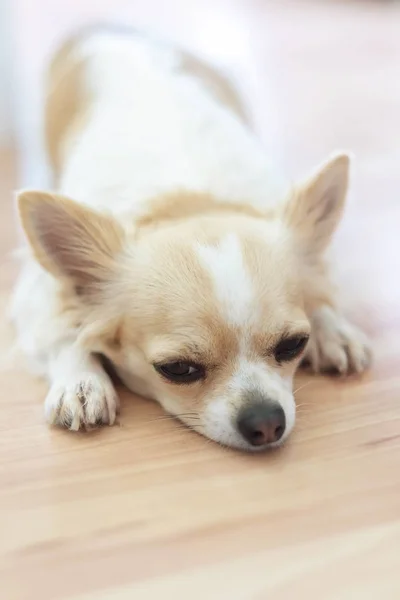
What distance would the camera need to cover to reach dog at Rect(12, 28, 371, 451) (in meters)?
1.50

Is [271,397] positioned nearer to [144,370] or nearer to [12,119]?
[144,370]

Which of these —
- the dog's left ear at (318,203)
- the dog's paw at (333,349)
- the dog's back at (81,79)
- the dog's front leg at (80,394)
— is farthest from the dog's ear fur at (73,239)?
the dog's back at (81,79)

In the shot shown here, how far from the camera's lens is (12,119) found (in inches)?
131

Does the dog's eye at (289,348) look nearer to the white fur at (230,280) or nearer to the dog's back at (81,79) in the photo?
the white fur at (230,280)

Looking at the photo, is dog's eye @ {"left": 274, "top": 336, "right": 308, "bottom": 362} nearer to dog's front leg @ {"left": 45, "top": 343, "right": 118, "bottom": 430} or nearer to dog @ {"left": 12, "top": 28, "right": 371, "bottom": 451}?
dog @ {"left": 12, "top": 28, "right": 371, "bottom": 451}

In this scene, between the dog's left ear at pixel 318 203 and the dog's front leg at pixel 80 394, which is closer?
the dog's front leg at pixel 80 394

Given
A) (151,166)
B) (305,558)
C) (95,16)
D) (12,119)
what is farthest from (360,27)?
(305,558)

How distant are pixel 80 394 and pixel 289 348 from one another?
44cm

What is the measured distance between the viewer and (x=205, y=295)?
149cm

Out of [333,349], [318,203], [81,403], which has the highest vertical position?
[318,203]

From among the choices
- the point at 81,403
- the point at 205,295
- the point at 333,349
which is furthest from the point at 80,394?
the point at 333,349

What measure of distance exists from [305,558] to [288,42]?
3.72 meters

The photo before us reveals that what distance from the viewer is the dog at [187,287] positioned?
1.50 meters

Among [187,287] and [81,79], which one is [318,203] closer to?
[187,287]
